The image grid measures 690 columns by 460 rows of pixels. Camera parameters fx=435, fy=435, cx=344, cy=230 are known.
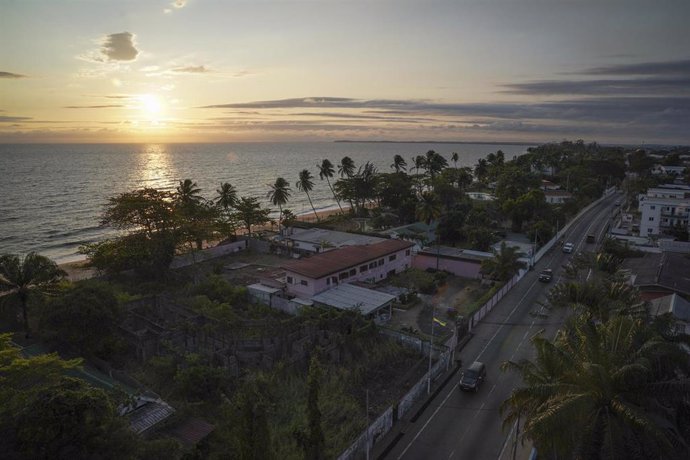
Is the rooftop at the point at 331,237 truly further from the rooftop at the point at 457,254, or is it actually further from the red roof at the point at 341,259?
the rooftop at the point at 457,254

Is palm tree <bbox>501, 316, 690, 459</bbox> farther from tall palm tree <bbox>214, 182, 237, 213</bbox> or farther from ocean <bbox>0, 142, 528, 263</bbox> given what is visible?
ocean <bbox>0, 142, 528, 263</bbox>

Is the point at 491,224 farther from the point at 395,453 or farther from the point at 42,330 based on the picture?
the point at 42,330

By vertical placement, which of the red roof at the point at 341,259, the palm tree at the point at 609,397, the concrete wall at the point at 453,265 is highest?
the palm tree at the point at 609,397

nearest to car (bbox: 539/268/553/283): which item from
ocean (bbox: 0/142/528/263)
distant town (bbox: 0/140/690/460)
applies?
distant town (bbox: 0/140/690/460)

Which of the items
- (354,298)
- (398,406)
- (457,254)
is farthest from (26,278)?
(457,254)

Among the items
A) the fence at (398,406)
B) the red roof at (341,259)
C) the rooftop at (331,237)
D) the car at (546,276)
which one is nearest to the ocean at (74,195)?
the rooftop at (331,237)

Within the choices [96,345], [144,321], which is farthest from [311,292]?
[96,345]

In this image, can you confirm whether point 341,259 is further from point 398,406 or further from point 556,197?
point 556,197
